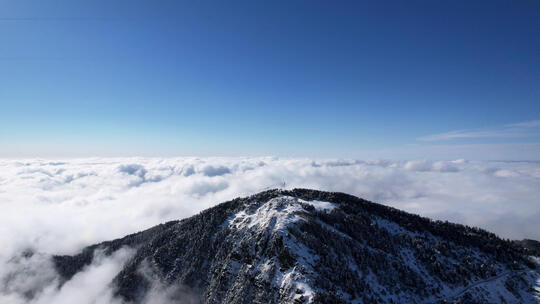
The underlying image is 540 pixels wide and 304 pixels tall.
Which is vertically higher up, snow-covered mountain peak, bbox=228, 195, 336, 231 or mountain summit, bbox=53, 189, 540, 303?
snow-covered mountain peak, bbox=228, 195, 336, 231

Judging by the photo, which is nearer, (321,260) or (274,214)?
(321,260)

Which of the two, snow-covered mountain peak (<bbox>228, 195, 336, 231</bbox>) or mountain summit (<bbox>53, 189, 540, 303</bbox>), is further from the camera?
snow-covered mountain peak (<bbox>228, 195, 336, 231</bbox>)

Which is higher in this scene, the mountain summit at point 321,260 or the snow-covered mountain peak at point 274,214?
the snow-covered mountain peak at point 274,214

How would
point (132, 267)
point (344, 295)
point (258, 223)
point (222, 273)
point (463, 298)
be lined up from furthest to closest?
point (132, 267) < point (258, 223) < point (222, 273) < point (463, 298) < point (344, 295)

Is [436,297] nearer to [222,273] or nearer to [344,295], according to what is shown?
[344,295]

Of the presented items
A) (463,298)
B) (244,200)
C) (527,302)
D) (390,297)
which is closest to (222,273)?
(244,200)

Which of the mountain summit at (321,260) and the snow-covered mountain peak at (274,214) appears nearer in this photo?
the mountain summit at (321,260)

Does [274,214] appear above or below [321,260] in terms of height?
above

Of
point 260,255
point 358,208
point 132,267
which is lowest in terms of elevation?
point 132,267
